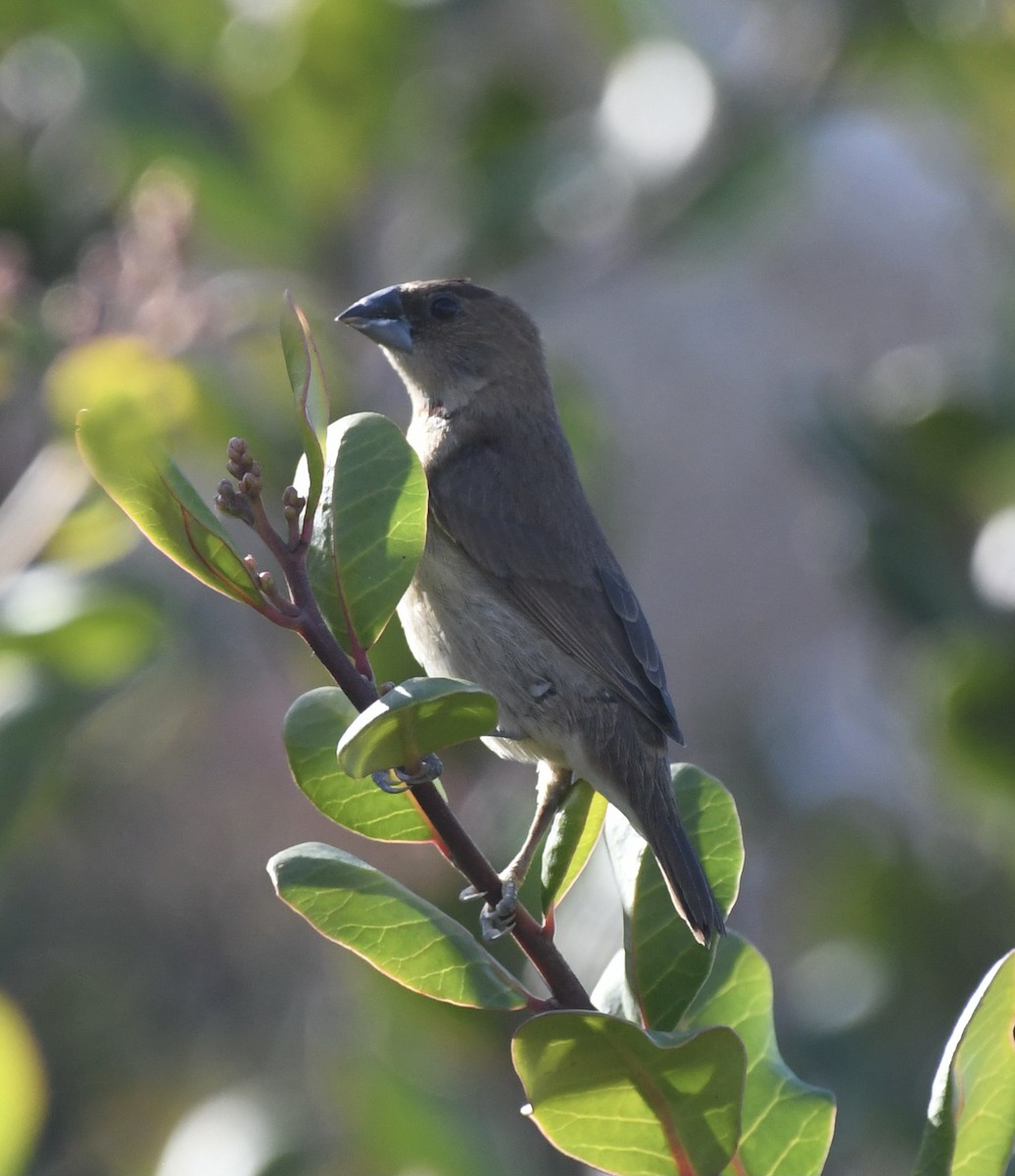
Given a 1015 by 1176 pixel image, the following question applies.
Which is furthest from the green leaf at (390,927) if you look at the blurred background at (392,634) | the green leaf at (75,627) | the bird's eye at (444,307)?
the bird's eye at (444,307)

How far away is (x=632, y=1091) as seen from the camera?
5.40ft

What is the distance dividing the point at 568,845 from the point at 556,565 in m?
1.09

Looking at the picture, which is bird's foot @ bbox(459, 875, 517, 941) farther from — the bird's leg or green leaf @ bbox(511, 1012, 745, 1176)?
green leaf @ bbox(511, 1012, 745, 1176)

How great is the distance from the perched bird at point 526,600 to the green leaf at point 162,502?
0.95 meters

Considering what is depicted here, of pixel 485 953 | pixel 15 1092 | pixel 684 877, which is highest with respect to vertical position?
pixel 485 953

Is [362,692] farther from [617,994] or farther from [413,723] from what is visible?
[617,994]

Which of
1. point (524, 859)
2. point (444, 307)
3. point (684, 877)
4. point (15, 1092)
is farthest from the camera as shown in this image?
point (444, 307)

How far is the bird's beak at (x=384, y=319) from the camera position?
3303 mm

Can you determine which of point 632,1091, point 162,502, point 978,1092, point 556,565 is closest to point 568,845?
point 632,1091

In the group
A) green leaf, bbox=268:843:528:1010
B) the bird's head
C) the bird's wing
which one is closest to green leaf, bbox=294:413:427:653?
green leaf, bbox=268:843:528:1010

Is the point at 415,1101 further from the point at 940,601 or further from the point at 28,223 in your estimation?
the point at 28,223

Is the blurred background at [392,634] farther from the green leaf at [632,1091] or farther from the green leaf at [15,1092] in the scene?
the green leaf at [632,1091]

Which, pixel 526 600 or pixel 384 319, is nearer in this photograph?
pixel 526 600

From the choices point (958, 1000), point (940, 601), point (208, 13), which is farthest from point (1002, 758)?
point (208, 13)
